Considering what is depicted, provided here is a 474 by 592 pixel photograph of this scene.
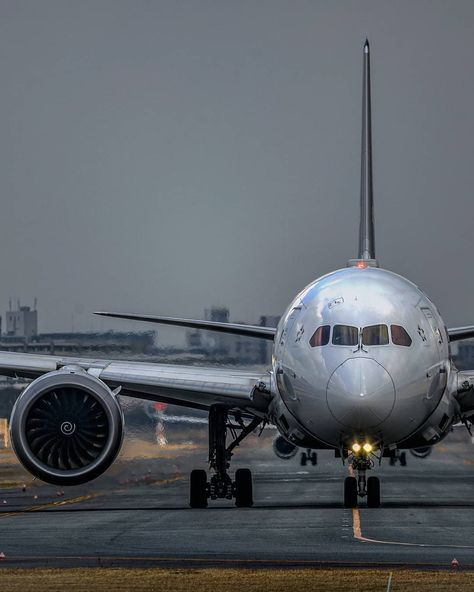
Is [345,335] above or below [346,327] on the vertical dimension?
below

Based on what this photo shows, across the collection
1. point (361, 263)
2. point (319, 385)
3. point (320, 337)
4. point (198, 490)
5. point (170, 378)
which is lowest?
point (198, 490)

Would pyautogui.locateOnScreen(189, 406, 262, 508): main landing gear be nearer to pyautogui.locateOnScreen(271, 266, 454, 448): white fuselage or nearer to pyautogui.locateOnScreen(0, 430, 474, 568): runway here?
pyautogui.locateOnScreen(0, 430, 474, 568): runway

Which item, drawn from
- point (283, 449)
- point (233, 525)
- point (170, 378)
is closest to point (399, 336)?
point (233, 525)

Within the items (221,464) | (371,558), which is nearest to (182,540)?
(371,558)

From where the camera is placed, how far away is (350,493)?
3155 cm

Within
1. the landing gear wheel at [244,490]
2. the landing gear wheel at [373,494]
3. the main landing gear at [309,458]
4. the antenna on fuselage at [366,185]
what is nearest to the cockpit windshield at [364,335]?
the landing gear wheel at [373,494]

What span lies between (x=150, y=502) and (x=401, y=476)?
17055mm

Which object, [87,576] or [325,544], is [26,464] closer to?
[325,544]

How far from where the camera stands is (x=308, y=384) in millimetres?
27156

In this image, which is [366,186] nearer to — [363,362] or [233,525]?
[363,362]

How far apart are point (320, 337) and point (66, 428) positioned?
191 inches

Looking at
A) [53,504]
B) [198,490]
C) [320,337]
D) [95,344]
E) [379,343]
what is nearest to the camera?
[379,343]

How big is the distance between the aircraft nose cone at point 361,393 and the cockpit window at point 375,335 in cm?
48

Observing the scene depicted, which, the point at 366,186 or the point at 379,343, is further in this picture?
the point at 366,186
